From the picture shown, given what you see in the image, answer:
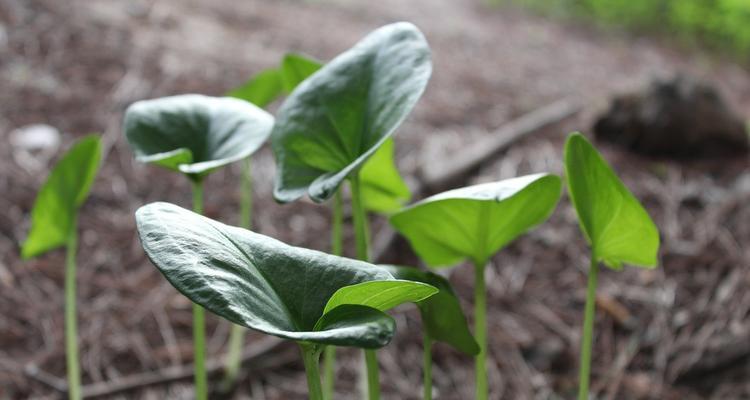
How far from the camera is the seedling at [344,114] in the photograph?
0.73 metres

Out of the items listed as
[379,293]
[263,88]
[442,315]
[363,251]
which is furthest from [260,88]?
[379,293]

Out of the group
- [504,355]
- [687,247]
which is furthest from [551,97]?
[504,355]

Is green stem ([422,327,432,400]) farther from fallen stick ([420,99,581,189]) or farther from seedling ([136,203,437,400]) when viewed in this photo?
fallen stick ([420,99,581,189])

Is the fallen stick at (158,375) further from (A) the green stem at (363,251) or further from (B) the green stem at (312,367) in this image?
(B) the green stem at (312,367)

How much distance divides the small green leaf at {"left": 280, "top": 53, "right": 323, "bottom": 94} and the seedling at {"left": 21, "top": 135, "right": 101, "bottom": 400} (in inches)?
9.3

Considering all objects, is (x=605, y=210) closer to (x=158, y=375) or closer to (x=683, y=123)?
(x=158, y=375)

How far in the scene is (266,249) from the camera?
0.55 meters

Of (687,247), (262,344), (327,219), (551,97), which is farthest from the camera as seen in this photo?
(551,97)

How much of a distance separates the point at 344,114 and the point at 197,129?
0.62ft

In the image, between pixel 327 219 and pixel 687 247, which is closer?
pixel 687 247

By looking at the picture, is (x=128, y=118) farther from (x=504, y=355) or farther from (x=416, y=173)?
(x=416, y=173)

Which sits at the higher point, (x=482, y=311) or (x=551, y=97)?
(x=482, y=311)

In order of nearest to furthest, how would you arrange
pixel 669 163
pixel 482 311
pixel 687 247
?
pixel 482 311
pixel 687 247
pixel 669 163

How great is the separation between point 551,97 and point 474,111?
39cm
